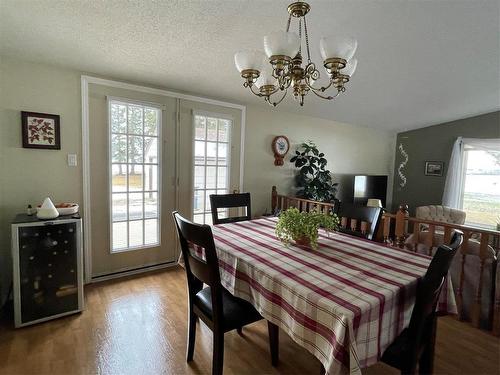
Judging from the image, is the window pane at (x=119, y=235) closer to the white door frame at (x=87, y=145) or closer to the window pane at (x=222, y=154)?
the white door frame at (x=87, y=145)

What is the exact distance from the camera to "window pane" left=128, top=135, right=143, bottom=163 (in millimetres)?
2889

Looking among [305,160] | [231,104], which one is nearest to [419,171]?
[305,160]

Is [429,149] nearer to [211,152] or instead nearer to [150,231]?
[211,152]

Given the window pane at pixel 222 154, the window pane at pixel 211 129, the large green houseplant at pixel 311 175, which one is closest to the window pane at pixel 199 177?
the window pane at pixel 222 154

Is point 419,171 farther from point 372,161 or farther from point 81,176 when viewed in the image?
point 81,176

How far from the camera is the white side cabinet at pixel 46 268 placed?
6.61 ft

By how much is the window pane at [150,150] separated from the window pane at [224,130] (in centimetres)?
86

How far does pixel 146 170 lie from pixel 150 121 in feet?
1.80

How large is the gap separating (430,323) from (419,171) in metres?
5.22

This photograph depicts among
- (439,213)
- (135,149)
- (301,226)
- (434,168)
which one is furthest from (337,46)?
(434,168)

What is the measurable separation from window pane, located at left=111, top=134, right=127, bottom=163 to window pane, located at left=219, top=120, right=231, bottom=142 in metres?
1.17

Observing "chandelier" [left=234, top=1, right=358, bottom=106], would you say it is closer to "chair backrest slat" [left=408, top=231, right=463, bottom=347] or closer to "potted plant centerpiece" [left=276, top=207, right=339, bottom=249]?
"potted plant centerpiece" [left=276, top=207, right=339, bottom=249]

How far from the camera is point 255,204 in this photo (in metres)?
3.97

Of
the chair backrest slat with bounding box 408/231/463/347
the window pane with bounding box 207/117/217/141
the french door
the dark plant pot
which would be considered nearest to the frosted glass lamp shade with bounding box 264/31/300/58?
the dark plant pot
